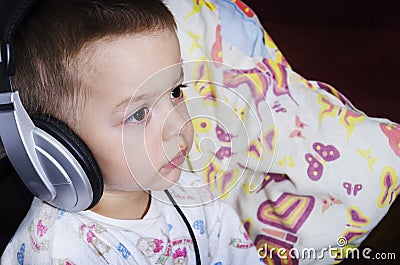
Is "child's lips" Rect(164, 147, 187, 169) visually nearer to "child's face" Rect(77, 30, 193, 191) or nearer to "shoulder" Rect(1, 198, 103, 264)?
"child's face" Rect(77, 30, 193, 191)

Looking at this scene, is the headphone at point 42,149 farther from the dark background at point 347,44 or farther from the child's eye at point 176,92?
the dark background at point 347,44

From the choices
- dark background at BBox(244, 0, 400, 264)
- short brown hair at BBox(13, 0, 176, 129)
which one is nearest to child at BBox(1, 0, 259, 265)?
short brown hair at BBox(13, 0, 176, 129)

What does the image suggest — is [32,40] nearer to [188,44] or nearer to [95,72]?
[95,72]

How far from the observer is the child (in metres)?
0.80

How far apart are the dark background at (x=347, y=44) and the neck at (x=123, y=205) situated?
1.78ft

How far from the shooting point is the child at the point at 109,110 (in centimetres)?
80

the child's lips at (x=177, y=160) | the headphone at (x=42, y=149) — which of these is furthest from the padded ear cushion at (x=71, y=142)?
the child's lips at (x=177, y=160)

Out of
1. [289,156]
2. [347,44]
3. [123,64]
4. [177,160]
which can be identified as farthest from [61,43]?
[347,44]

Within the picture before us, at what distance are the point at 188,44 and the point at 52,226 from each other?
17.5 inches

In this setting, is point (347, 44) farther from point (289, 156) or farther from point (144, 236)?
point (144, 236)

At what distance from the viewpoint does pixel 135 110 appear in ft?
2.73

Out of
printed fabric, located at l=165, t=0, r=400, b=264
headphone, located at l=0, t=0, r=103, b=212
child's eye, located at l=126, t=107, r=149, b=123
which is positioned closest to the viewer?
headphone, located at l=0, t=0, r=103, b=212

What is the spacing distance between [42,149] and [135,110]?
110 millimetres

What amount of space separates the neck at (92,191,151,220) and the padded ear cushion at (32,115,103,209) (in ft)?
0.41
